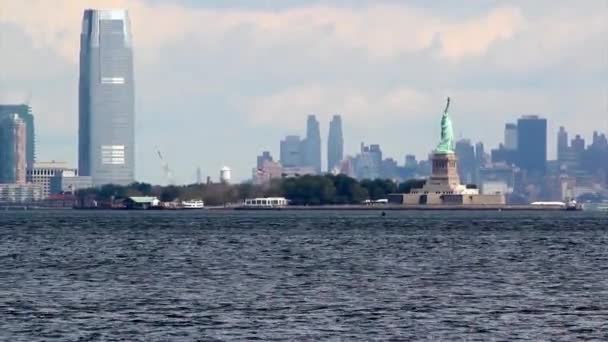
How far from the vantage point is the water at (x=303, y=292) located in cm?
6412

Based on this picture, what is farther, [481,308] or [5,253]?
[5,253]

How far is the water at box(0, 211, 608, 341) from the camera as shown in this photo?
64.1m

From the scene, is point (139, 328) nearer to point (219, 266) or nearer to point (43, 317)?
point (43, 317)

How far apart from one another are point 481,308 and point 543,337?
31.6 feet

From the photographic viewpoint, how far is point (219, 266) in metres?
101

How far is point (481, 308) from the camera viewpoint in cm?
7181

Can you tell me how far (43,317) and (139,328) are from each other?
5.28 m

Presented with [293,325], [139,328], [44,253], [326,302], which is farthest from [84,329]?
[44,253]

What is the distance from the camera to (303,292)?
80000mm

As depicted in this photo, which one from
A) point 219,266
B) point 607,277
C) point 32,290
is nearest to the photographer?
point 32,290

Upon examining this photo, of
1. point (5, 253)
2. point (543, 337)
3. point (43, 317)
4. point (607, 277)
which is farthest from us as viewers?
point (5, 253)

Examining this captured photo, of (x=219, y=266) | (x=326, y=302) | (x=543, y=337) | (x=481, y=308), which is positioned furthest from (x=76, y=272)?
(x=543, y=337)

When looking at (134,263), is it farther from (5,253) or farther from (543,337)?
(543,337)

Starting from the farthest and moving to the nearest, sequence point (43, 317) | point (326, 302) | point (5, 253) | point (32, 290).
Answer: point (5, 253)
point (32, 290)
point (326, 302)
point (43, 317)
